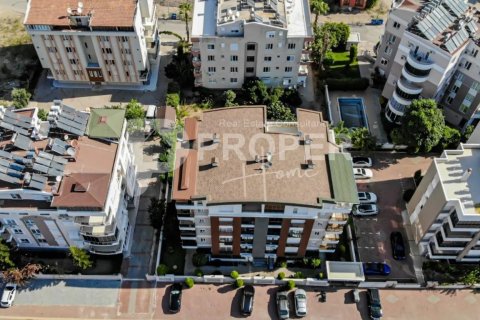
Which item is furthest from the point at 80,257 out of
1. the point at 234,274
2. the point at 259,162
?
the point at 259,162

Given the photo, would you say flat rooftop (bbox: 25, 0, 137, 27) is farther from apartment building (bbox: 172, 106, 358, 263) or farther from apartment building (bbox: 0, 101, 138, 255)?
apartment building (bbox: 172, 106, 358, 263)

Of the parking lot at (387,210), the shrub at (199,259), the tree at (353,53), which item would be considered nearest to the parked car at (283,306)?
the shrub at (199,259)

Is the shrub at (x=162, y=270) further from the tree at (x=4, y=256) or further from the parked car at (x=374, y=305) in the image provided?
the parked car at (x=374, y=305)

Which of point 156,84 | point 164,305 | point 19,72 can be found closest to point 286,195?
point 164,305

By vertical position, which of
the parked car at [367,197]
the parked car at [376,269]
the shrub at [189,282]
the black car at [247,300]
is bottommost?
the black car at [247,300]

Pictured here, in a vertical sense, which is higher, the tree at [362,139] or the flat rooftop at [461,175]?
the flat rooftop at [461,175]

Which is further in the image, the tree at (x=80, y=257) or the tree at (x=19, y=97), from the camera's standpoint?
the tree at (x=19, y=97)

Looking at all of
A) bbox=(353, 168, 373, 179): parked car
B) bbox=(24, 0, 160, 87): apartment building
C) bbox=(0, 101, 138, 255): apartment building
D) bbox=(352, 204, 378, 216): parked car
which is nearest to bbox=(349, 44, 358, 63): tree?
bbox=(353, 168, 373, 179): parked car
